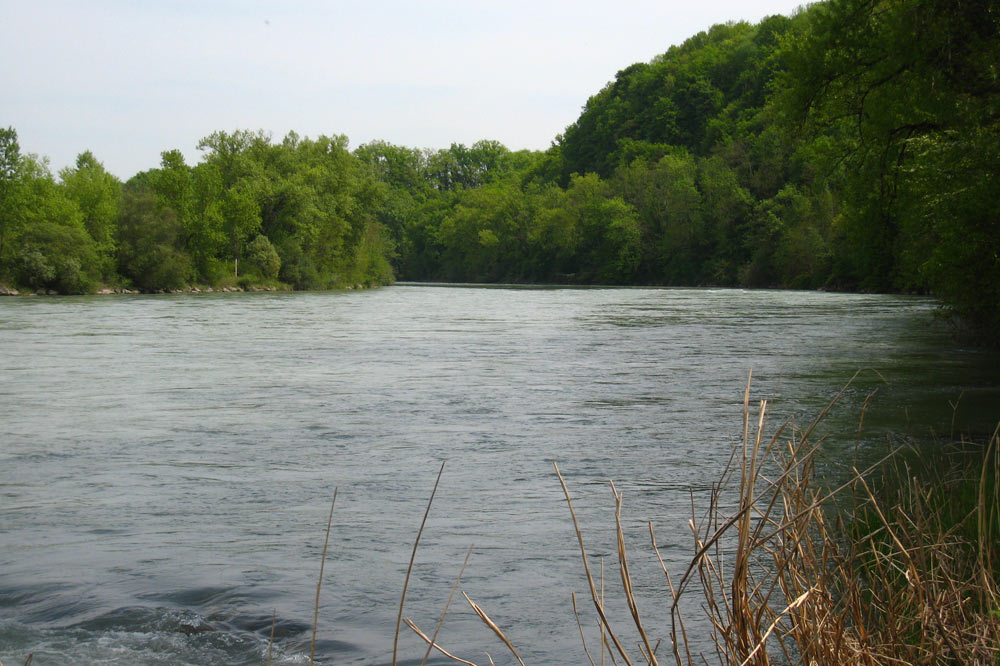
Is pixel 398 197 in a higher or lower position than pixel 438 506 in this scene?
higher

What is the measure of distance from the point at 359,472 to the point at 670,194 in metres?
89.0

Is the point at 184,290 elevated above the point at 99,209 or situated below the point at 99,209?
below

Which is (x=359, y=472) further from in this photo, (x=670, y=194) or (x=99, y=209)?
(x=670, y=194)

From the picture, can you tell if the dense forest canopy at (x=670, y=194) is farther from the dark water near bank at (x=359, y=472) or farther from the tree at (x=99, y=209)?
the dark water near bank at (x=359, y=472)

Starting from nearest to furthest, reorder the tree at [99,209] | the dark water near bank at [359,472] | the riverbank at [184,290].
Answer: the dark water near bank at [359,472], the riverbank at [184,290], the tree at [99,209]

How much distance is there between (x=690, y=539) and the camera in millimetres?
6602

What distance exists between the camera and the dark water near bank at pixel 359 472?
17.4ft

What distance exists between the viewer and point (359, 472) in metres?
8.70

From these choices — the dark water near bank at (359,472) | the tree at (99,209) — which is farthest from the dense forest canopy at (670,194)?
the dark water near bank at (359,472)

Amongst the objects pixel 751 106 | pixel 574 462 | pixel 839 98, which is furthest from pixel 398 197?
pixel 574 462

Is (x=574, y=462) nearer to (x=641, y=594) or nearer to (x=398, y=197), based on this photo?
A: (x=641, y=594)

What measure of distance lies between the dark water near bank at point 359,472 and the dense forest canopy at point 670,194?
3.80 metres

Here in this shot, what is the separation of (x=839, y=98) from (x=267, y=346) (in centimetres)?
1267

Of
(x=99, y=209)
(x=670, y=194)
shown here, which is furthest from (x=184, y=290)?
(x=670, y=194)
